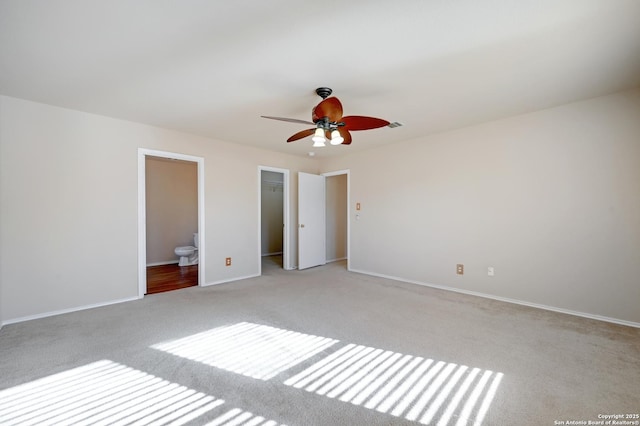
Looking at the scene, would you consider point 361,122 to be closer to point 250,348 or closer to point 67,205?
point 250,348

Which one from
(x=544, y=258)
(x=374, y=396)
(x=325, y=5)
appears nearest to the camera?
(x=325, y=5)

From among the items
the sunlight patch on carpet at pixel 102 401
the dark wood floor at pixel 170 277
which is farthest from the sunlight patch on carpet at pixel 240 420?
the dark wood floor at pixel 170 277

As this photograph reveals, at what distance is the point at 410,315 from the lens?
3.04 metres

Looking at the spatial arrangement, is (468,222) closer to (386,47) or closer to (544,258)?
(544,258)

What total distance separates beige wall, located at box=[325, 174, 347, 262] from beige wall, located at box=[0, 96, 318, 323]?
3.12 metres

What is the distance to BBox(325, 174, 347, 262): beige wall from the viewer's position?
20.7 ft

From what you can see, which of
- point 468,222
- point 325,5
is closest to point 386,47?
point 325,5

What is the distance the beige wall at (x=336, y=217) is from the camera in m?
6.30

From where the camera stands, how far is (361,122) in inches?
103

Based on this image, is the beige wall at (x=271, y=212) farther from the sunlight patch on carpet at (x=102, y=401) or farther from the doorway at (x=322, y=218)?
the sunlight patch on carpet at (x=102, y=401)

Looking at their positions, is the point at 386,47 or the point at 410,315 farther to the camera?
the point at 410,315

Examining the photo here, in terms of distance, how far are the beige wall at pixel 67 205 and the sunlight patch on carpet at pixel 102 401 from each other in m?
1.69

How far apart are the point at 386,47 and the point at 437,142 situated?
250cm

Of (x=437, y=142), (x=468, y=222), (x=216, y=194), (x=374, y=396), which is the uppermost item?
(x=437, y=142)
